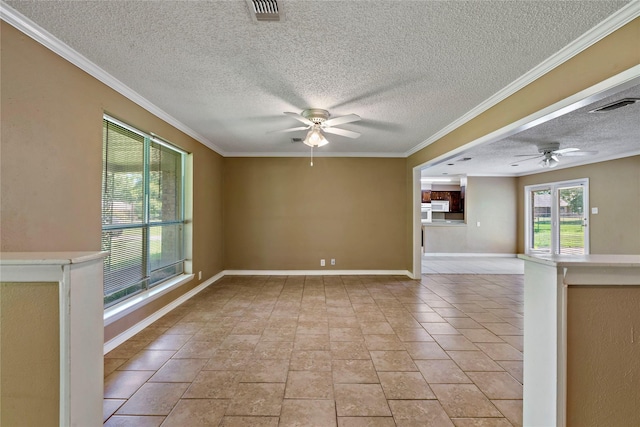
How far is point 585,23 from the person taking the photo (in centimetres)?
167

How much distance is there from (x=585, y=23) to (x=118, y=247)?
4.13 m

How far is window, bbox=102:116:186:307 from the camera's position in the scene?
2633mm

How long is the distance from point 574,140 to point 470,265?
346 centimetres

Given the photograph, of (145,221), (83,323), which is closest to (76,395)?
(83,323)

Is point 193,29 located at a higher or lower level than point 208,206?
higher

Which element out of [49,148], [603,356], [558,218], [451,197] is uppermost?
[451,197]

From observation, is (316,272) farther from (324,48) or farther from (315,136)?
(324,48)

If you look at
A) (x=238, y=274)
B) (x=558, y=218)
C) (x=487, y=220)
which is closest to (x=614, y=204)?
(x=558, y=218)

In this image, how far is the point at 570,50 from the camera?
189 centimetres

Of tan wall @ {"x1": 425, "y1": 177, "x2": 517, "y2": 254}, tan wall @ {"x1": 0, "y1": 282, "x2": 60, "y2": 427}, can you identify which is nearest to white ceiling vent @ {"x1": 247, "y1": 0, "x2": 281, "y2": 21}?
tan wall @ {"x1": 0, "y1": 282, "x2": 60, "y2": 427}

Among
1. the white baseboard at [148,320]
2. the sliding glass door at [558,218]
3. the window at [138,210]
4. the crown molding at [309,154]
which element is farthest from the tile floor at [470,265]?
the window at [138,210]

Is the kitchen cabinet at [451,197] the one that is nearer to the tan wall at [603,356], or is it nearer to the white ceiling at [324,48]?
the white ceiling at [324,48]

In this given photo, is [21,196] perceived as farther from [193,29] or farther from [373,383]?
[373,383]

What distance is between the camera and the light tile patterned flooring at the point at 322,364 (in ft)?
5.77
